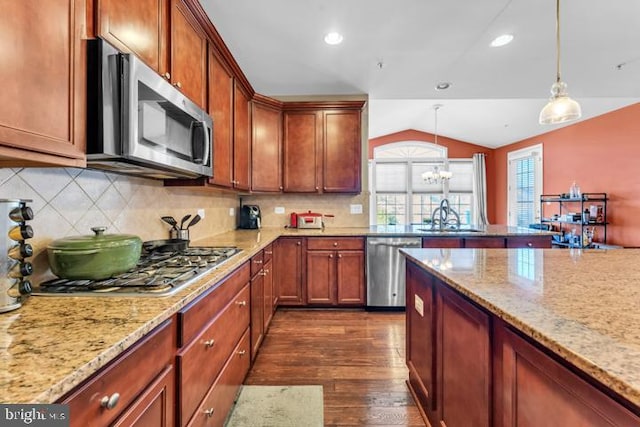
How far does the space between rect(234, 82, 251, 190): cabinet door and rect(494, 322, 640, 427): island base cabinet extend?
89.8 inches

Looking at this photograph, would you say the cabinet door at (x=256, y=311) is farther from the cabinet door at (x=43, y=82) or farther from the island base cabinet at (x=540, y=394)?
the island base cabinet at (x=540, y=394)

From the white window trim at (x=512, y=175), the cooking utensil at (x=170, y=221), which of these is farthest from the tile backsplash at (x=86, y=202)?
the white window trim at (x=512, y=175)

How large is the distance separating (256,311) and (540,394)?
1.76 meters

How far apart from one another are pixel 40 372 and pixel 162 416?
0.48m

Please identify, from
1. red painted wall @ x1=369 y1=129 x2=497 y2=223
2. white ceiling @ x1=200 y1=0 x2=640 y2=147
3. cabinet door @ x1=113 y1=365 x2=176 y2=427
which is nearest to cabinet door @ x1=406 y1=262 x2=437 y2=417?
cabinet door @ x1=113 y1=365 x2=176 y2=427

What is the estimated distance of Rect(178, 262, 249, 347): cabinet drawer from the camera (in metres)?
Answer: 1.03

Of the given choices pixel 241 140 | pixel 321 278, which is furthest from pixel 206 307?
pixel 321 278

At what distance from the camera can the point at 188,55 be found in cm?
173

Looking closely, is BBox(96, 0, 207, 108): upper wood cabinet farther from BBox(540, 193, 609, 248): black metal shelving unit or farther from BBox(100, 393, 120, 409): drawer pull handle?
BBox(540, 193, 609, 248): black metal shelving unit

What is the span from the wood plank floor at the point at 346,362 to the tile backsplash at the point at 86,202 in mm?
1284

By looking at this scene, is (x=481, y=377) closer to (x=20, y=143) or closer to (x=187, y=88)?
(x=20, y=143)

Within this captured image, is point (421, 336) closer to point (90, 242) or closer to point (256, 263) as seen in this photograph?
point (256, 263)

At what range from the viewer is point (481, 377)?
1.04 meters

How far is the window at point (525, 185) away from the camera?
6594mm
